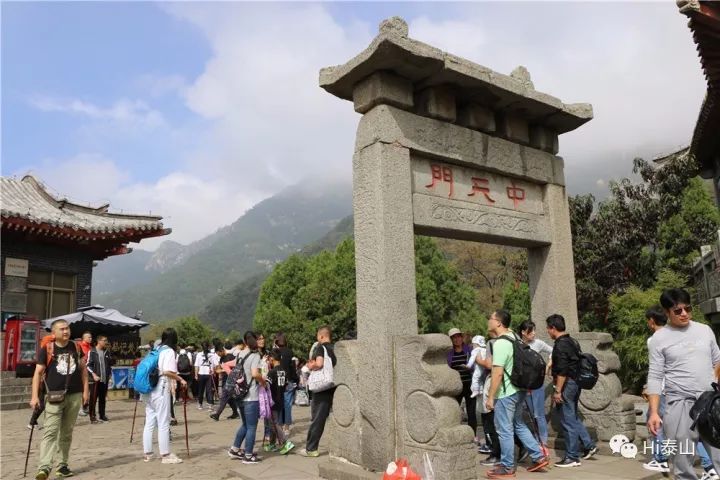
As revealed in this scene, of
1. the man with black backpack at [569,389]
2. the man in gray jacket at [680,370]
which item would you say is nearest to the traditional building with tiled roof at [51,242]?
the man with black backpack at [569,389]

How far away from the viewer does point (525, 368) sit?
5242 millimetres

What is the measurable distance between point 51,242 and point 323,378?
47.5ft

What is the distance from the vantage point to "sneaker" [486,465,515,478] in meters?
5.15

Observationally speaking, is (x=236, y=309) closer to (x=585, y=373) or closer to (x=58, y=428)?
(x=58, y=428)

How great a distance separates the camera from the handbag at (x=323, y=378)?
20.8ft

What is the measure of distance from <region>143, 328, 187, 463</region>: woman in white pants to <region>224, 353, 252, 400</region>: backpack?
2.30 ft

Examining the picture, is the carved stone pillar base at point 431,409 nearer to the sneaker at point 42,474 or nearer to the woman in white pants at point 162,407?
the woman in white pants at point 162,407

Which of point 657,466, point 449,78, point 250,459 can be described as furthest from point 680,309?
point 250,459

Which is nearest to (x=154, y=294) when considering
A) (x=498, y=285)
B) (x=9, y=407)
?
(x=498, y=285)

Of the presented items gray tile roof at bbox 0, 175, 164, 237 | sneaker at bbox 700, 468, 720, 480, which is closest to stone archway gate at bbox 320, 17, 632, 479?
sneaker at bbox 700, 468, 720, 480

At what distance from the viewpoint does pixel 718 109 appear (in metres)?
12.8

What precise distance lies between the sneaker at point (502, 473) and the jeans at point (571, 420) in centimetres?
92

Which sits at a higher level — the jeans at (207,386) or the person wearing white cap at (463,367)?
the person wearing white cap at (463,367)

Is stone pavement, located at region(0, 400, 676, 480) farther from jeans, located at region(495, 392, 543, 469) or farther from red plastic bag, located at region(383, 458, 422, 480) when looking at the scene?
red plastic bag, located at region(383, 458, 422, 480)
